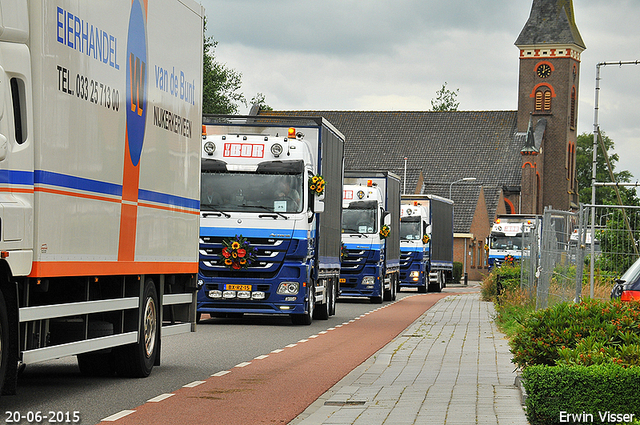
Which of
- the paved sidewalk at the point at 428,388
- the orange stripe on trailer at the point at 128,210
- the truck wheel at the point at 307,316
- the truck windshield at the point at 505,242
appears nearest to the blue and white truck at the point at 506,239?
the truck windshield at the point at 505,242

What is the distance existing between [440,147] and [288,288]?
215ft

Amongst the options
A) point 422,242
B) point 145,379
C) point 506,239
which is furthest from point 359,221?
point 506,239

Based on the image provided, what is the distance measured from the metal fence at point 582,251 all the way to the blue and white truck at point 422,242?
25.6m

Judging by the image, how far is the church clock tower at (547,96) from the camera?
76438 millimetres

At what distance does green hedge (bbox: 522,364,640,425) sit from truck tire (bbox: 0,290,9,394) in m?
4.07

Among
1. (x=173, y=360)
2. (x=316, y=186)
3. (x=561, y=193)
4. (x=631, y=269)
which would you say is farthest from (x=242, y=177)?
(x=561, y=193)

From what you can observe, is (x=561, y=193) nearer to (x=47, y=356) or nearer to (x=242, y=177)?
(x=242, y=177)

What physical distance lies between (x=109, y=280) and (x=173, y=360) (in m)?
3.45

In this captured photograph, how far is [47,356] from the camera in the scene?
8.33 meters

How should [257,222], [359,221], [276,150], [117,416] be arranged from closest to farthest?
[117,416] → [257,222] → [276,150] → [359,221]

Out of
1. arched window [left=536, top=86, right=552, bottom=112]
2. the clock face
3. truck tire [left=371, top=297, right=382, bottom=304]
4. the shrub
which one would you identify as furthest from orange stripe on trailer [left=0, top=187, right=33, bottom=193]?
arched window [left=536, top=86, right=552, bottom=112]

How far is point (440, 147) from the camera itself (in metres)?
83.2

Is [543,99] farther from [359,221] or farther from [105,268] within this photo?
[105,268]

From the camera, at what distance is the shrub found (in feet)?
26.3
